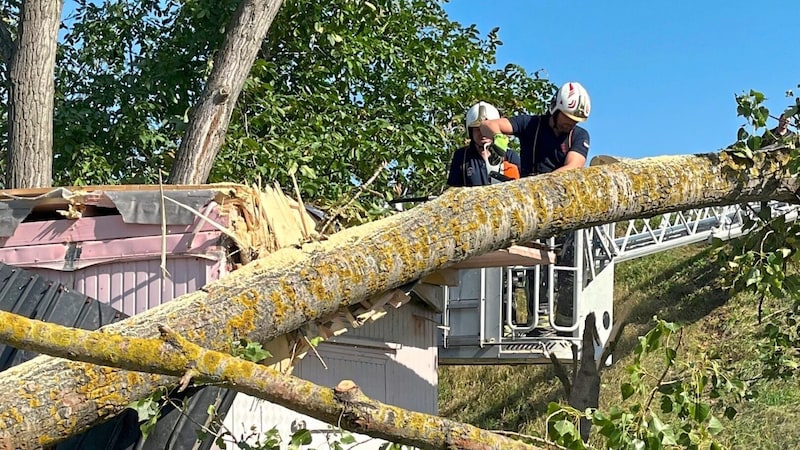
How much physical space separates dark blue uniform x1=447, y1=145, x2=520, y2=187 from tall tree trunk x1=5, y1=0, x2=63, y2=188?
10.5ft

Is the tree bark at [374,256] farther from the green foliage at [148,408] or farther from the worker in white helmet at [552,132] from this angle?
the worker in white helmet at [552,132]

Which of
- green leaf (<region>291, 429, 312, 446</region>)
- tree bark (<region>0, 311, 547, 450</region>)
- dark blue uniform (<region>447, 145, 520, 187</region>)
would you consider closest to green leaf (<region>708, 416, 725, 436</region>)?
tree bark (<region>0, 311, 547, 450</region>)

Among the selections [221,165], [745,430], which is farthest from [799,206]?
[745,430]

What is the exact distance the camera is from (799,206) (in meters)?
5.68

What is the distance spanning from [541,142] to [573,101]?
43 centimetres

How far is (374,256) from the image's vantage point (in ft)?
13.9

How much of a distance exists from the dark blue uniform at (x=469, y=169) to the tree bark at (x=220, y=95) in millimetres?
2234

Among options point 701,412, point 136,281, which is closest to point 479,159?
point 136,281

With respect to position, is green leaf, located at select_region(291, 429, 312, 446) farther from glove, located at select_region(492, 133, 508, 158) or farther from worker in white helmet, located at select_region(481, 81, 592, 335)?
glove, located at select_region(492, 133, 508, 158)

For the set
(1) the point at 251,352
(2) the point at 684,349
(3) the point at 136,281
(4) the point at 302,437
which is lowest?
(4) the point at 302,437

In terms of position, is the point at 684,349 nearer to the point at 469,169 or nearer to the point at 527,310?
the point at 527,310

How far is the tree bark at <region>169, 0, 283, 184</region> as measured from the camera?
8.33 meters

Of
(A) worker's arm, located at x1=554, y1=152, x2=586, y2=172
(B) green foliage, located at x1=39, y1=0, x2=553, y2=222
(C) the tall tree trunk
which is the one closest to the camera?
(A) worker's arm, located at x1=554, y1=152, x2=586, y2=172

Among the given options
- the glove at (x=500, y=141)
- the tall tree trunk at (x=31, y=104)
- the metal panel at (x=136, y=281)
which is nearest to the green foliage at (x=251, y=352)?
the metal panel at (x=136, y=281)
